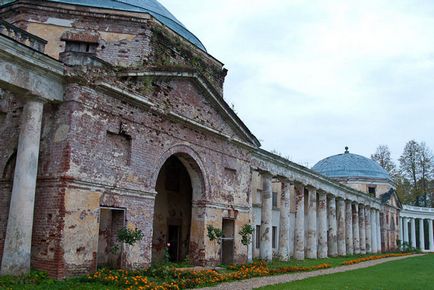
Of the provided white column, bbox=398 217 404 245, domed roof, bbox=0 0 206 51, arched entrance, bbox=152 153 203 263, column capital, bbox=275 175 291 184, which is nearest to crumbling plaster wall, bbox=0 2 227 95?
domed roof, bbox=0 0 206 51

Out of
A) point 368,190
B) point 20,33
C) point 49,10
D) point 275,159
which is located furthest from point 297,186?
point 368,190

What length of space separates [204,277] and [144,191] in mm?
3115

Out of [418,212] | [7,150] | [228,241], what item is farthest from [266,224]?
[418,212]

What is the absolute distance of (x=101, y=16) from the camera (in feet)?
52.8

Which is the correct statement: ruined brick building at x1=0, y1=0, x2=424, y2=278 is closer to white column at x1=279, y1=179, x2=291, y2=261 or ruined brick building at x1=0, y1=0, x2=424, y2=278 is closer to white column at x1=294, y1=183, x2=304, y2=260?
white column at x1=279, y1=179, x2=291, y2=261

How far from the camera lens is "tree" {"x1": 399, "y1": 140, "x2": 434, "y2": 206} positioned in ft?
179

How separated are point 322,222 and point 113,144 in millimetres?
19459

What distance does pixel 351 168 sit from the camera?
150 feet

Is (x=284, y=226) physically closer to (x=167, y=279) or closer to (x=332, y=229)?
(x=332, y=229)

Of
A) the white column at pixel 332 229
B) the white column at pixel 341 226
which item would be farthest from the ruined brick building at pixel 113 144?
the white column at pixel 341 226

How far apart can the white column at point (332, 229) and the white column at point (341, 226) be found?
774 mm

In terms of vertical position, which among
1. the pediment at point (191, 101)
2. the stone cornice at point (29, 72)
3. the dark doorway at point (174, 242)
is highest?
the pediment at point (191, 101)

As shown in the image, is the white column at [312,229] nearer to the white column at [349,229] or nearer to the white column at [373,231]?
the white column at [349,229]

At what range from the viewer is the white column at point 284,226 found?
23.5m
